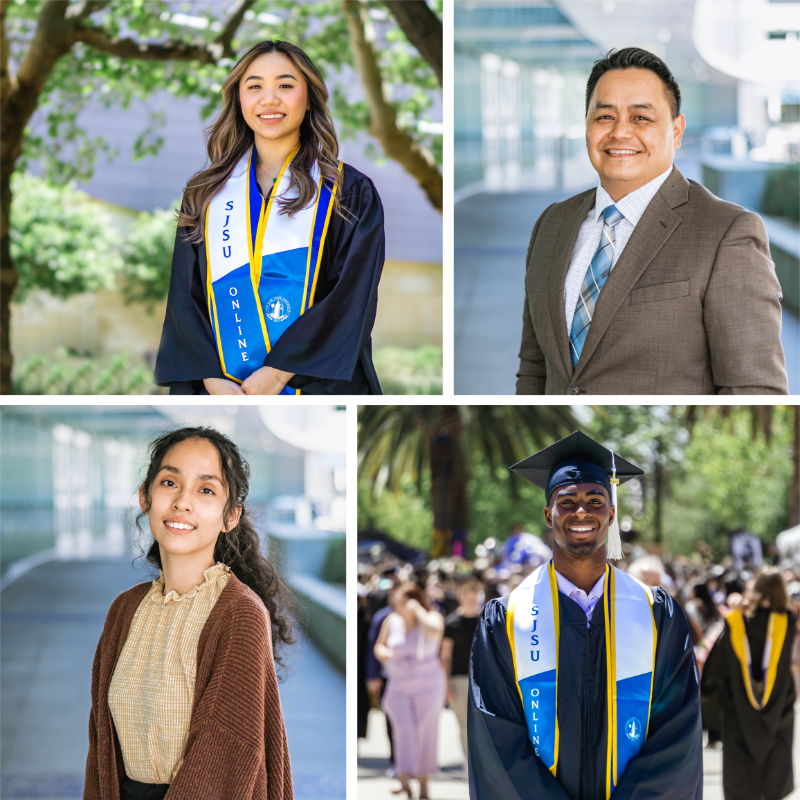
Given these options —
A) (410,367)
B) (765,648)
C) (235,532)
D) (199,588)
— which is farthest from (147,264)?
(765,648)

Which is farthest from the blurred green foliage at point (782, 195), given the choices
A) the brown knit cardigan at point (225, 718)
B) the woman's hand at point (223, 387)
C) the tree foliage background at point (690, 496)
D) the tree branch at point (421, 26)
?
the tree foliage background at point (690, 496)

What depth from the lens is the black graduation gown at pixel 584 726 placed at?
2.38m

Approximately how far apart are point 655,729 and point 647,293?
1119 millimetres

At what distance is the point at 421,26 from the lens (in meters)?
3.90

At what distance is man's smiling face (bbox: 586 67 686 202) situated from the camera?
248 centimetres

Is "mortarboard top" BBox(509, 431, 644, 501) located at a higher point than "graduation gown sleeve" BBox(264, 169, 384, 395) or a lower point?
lower

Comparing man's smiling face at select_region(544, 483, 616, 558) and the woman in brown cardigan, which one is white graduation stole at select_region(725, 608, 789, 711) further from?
the woman in brown cardigan

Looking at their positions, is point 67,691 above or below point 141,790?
above

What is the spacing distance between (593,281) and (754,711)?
2.81 meters

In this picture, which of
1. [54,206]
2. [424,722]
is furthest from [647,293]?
[54,206]

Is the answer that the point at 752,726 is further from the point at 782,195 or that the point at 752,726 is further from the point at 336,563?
the point at 336,563

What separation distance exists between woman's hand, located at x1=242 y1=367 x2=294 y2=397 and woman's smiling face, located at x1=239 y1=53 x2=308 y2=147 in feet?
2.06

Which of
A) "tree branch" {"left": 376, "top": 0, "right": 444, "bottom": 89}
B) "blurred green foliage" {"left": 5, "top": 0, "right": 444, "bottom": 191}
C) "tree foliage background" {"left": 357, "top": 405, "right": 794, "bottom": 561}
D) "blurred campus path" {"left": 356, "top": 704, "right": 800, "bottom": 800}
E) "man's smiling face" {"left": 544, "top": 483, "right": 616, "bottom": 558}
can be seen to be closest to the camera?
"man's smiling face" {"left": 544, "top": 483, "right": 616, "bottom": 558}

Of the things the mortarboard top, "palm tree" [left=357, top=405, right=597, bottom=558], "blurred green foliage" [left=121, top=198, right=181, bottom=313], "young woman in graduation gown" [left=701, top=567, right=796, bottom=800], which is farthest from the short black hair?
"palm tree" [left=357, top=405, right=597, bottom=558]
